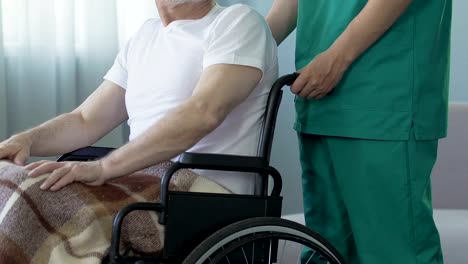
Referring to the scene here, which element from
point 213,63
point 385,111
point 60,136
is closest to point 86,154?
point 60,136

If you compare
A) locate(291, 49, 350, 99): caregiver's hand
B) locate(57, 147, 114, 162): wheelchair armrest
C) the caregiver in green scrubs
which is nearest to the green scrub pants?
the caregiver in green scrubs

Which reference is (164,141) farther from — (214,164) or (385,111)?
(385,111)

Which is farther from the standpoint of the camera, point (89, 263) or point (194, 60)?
point (194, 60)

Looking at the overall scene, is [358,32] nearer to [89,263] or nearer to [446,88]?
[446,88]

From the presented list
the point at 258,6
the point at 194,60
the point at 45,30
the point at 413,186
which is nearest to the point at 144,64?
the point at 194,60

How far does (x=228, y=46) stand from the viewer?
153cm

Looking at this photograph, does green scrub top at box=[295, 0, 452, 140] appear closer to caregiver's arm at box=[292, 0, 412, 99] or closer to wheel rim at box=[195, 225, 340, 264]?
caregiver's arm at box=[292, 0, 412, 99]

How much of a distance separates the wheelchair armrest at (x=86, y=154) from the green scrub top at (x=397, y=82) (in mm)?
462

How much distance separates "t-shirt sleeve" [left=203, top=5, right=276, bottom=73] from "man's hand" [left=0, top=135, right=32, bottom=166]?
1.39ft

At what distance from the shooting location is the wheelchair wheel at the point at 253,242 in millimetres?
1303

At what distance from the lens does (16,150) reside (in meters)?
1.63

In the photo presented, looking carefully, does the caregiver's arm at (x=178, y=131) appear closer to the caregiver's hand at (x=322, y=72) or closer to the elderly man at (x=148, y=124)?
the elderly man at (x=148, y=124)

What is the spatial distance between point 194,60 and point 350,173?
0.38 metres

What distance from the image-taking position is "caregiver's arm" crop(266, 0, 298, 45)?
1870mm
